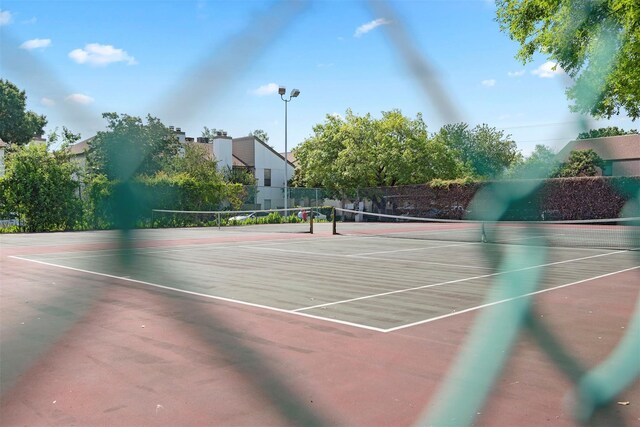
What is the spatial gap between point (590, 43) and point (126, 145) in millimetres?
6009

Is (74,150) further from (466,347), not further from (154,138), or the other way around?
(466,347)

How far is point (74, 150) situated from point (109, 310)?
6.69 m

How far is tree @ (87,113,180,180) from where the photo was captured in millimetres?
1365

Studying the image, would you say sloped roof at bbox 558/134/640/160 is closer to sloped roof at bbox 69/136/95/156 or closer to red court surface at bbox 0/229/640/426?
sloped roof at bbox 69/136/95/156

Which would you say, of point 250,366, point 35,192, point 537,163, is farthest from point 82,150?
point 35,192

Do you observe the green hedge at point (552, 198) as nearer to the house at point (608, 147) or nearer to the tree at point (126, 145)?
the house at point (608, 147)

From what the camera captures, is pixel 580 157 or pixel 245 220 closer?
pixel 580 157

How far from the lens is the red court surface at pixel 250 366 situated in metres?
4.05

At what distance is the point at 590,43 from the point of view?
6.12m

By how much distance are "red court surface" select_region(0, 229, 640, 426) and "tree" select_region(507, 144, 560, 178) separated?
5.97 feet

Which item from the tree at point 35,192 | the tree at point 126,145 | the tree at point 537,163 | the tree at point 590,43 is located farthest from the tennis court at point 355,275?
the tree at point 35,192

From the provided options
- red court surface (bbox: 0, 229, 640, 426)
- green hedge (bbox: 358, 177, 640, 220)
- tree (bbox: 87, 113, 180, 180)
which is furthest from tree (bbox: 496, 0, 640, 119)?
green hedge (bbox: 358, 177, 640, 220)

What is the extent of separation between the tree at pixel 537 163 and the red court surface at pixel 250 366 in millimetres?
1820

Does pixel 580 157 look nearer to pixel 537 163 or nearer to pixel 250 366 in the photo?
pixel 250 366
